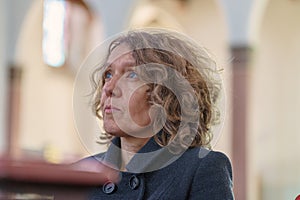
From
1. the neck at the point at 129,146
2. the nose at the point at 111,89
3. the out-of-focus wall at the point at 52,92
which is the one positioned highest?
the nose at the point at 111,89

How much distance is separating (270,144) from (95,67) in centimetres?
1307

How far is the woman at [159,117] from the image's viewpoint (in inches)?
87.7

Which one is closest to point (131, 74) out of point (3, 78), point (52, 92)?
point (3, 78)

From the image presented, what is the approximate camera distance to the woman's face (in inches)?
89.0

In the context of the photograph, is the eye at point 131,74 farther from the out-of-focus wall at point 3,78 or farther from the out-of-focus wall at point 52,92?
the out-of-focus wall at point 52,92

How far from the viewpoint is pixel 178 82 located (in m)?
2.38

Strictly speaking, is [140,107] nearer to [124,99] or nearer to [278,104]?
[124,99]

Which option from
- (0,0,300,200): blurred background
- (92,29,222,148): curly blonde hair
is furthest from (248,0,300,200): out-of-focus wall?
(92,29,222,148): curly blonde hair

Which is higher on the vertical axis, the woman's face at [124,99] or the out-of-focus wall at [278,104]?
the woman's face at [124,99]

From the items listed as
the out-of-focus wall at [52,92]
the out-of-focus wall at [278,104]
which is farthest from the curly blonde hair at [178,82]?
the out-of-focus wall at [52,92]

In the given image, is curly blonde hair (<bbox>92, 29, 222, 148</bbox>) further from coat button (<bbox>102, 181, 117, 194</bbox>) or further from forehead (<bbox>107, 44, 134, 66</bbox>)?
coat button (<bbox>102, 181, 117, 194</bbox>)

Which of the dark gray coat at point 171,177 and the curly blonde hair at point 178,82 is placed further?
the curly blonde hair at point 178,82

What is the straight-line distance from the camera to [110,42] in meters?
2.39

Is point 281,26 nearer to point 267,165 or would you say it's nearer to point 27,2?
point 267,165
